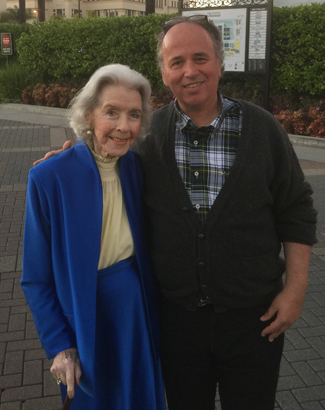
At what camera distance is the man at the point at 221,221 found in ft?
6.23

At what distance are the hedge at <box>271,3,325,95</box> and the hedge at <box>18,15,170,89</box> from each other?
311 cm

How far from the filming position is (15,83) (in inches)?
650

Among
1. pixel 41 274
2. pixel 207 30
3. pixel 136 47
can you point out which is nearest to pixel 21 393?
pixel 41 274

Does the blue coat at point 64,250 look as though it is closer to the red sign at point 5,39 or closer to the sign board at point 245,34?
the sign board at point 245,34

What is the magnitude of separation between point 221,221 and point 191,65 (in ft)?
2.06

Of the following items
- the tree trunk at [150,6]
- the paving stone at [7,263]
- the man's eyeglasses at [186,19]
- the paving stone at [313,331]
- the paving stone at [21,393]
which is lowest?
the paving stone at [21,393]

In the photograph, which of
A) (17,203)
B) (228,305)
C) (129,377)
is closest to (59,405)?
(129,377)

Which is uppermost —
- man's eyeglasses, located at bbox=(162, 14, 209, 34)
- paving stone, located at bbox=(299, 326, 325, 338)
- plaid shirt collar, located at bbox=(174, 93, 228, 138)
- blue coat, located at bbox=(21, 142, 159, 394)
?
man's eyeglasses, located at bbox=(162, 14, 209, 34)

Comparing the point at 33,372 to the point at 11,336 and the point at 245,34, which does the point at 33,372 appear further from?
the point at 245,34

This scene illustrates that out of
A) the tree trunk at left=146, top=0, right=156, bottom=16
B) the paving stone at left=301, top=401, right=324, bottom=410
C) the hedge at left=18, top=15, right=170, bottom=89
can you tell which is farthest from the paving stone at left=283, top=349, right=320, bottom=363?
the tree trunk at left=146, top=0, right=156, bottom=16

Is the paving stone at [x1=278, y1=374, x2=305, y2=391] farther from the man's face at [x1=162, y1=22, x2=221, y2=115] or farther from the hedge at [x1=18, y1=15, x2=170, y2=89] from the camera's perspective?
the hedge at [x1=18, y1=15, x2=170, y2=89]

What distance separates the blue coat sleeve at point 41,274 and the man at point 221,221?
43 cm

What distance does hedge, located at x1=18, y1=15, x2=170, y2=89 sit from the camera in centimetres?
1330

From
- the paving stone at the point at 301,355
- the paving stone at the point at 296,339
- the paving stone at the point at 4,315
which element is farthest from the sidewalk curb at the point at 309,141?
the paving stone at the point at 4,315
